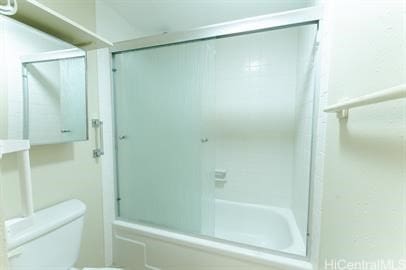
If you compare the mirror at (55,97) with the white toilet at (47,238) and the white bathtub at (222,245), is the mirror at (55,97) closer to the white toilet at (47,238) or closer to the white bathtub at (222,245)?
the white toilet at (47,238)

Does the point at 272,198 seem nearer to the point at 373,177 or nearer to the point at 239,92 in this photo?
the point at 239,92

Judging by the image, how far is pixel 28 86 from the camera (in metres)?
1.01

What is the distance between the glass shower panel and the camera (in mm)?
1434

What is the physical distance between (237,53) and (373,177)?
5.87ft

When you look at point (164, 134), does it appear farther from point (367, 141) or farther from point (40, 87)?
point (367, 141)

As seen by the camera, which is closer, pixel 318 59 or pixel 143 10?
pixel 318 59

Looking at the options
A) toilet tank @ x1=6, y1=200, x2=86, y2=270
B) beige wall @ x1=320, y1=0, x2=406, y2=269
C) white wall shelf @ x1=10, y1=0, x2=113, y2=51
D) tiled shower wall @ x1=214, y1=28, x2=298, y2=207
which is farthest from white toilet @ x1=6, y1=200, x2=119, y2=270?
tiled shower wall @ x1=214, y1=28, x2=298, y2=207

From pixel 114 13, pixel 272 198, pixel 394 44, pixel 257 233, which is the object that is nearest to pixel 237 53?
pixel 114 13

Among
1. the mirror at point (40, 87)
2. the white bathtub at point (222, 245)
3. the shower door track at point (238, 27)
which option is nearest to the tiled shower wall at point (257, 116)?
the white bathtub at point (222, 245)

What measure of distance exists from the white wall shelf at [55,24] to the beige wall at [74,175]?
0.18 m

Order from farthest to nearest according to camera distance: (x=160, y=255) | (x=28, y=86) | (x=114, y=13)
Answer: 1. (x=114, y=13)
2. (x=160, y=255)
3. (x=28, y=86)

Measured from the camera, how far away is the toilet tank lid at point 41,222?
87cm

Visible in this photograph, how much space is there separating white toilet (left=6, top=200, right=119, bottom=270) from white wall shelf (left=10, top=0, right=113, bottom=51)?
93 centimetres

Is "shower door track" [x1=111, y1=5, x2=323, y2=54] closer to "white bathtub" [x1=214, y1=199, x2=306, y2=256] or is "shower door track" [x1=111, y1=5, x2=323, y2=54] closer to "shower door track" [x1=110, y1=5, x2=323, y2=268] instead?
"shower door track" [x1=110, y1=5, x2=323, y2=268]
